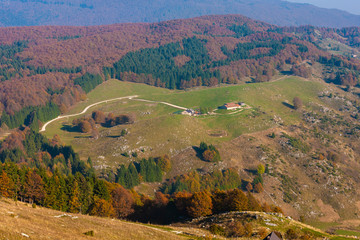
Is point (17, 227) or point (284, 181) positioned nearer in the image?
point (17, 227)

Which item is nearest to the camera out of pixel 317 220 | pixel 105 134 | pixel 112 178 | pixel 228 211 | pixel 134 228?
pixel 134 228

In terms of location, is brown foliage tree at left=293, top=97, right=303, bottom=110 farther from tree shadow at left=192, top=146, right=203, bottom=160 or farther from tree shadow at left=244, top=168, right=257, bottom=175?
tree shadow at left=192, top=146, right=203, bottom=160

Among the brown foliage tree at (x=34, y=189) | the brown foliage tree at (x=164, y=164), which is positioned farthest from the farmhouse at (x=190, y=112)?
the brown foliage tree at (x=34, y=189)

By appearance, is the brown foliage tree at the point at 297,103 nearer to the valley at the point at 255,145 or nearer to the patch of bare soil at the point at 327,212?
the valley at the point at 255,145

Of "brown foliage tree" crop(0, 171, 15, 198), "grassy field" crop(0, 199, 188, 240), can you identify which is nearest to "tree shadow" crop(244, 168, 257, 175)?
"grassy field" crop(0, 199, 188, 240)

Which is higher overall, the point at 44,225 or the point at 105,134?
the point at 44,225

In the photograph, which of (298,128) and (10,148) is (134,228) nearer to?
(10,148)

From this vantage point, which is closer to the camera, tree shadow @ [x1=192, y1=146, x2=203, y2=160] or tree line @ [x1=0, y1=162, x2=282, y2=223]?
tree line @ [x1=0, y1=162, x2=282, y2=223]

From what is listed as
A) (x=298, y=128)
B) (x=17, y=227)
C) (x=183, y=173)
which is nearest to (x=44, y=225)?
(x=17, y=227)
